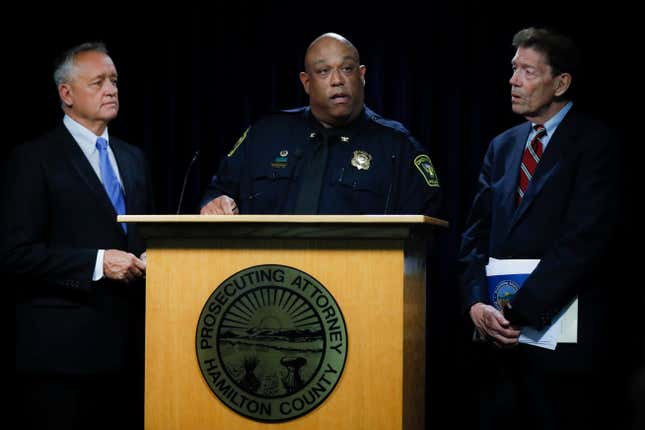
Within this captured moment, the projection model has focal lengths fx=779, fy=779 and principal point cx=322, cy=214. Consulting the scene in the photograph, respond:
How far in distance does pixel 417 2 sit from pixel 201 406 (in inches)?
96.0

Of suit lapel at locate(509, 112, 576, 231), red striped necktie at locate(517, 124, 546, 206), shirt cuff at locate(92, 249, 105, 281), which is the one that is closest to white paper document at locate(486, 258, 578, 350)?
suit lapel at locate(509, 112, 576, 231)

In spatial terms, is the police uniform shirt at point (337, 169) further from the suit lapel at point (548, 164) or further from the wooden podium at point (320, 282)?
the wooden podium at point (320, 282)

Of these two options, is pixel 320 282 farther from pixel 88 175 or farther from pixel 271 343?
pixel 88 175

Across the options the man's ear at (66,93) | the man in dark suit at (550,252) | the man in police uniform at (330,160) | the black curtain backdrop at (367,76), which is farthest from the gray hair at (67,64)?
the man in dark suit at (550,252)

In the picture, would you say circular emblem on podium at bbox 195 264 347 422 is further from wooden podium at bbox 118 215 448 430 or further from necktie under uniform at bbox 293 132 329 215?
necktie under uniform at bbox 293 132 329 215

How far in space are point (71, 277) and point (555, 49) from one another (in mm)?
1947

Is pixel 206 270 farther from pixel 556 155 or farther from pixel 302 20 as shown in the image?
pixel 302 20

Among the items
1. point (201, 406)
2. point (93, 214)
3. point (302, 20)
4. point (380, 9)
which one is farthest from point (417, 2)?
point (201, 406)

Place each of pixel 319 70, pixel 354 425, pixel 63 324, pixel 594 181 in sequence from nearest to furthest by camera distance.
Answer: pixel 354 425
pixel 594 181
pixel 63 324
pixel 319 70

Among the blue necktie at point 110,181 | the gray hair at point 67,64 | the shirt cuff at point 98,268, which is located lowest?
the shirt cuff at point 98,268

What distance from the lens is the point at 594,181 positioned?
103 inches

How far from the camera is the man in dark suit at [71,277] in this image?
9.24ft

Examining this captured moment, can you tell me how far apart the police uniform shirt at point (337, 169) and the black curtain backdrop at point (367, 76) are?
0.74 meters

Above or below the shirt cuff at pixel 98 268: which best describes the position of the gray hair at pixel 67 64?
above
